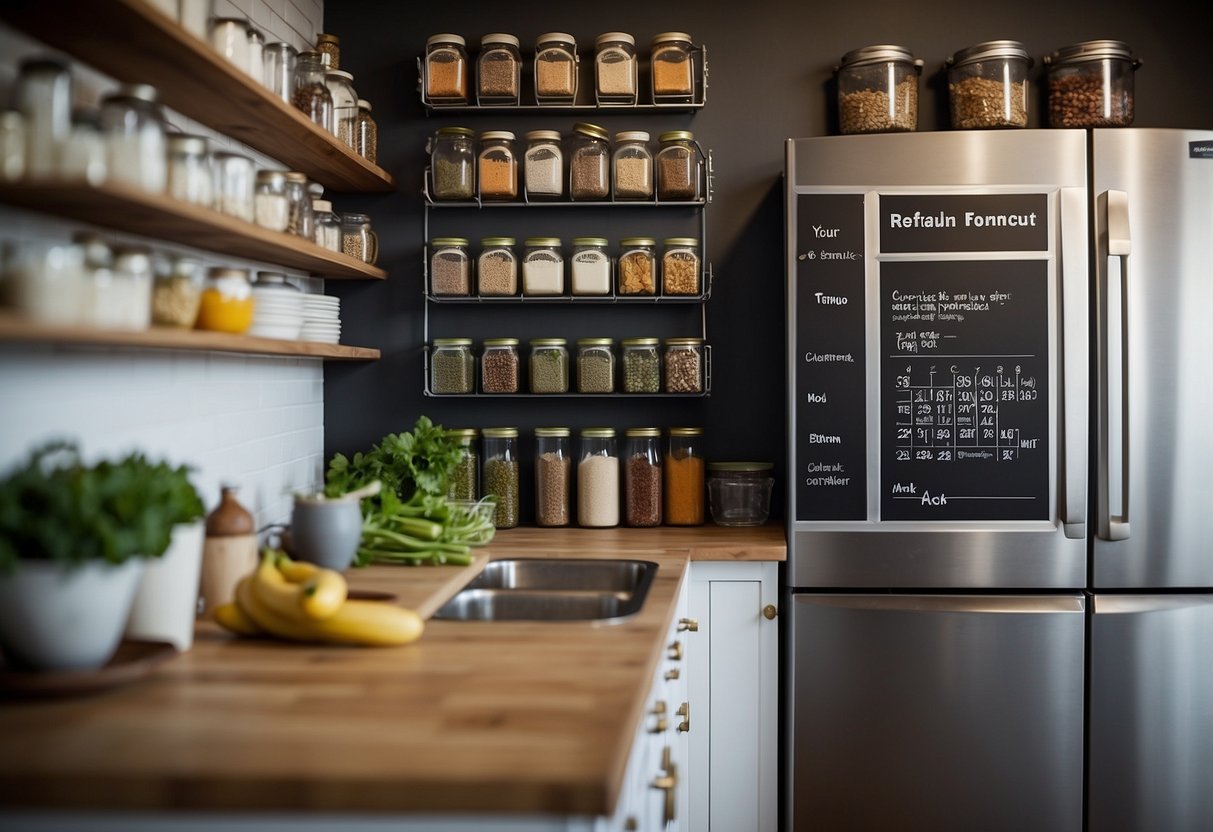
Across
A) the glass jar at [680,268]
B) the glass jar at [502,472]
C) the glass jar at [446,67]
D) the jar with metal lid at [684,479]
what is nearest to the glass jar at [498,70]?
the glass jar at [446,67]

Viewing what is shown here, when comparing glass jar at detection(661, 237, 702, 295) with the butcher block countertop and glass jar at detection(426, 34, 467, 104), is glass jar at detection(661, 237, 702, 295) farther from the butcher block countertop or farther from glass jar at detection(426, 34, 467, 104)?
the butcher block countertop

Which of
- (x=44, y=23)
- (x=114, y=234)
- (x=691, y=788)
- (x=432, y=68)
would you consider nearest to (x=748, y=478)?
(x=691, y=788)

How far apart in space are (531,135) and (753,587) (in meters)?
1.39

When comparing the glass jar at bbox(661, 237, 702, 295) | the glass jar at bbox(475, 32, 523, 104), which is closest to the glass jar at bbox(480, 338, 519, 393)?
the glass jar at bbox(661, 237, 702, 295)

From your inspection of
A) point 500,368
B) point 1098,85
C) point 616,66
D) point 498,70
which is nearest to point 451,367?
point 500,368

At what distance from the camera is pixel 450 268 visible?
3.13m

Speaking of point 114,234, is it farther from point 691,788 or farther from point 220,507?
point 691,788

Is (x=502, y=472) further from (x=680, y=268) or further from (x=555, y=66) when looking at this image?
(x=555, y=66)

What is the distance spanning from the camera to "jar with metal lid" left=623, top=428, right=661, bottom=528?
311cm

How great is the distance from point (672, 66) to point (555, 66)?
13.1 inches

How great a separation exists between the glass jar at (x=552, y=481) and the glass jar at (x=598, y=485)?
5 centimetres

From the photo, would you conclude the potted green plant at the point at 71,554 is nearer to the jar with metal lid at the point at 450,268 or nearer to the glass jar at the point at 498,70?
the jar with metal lid at the point at 450,268

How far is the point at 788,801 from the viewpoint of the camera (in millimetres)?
2812

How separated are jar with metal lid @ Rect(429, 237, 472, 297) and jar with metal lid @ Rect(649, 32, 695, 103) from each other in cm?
73
